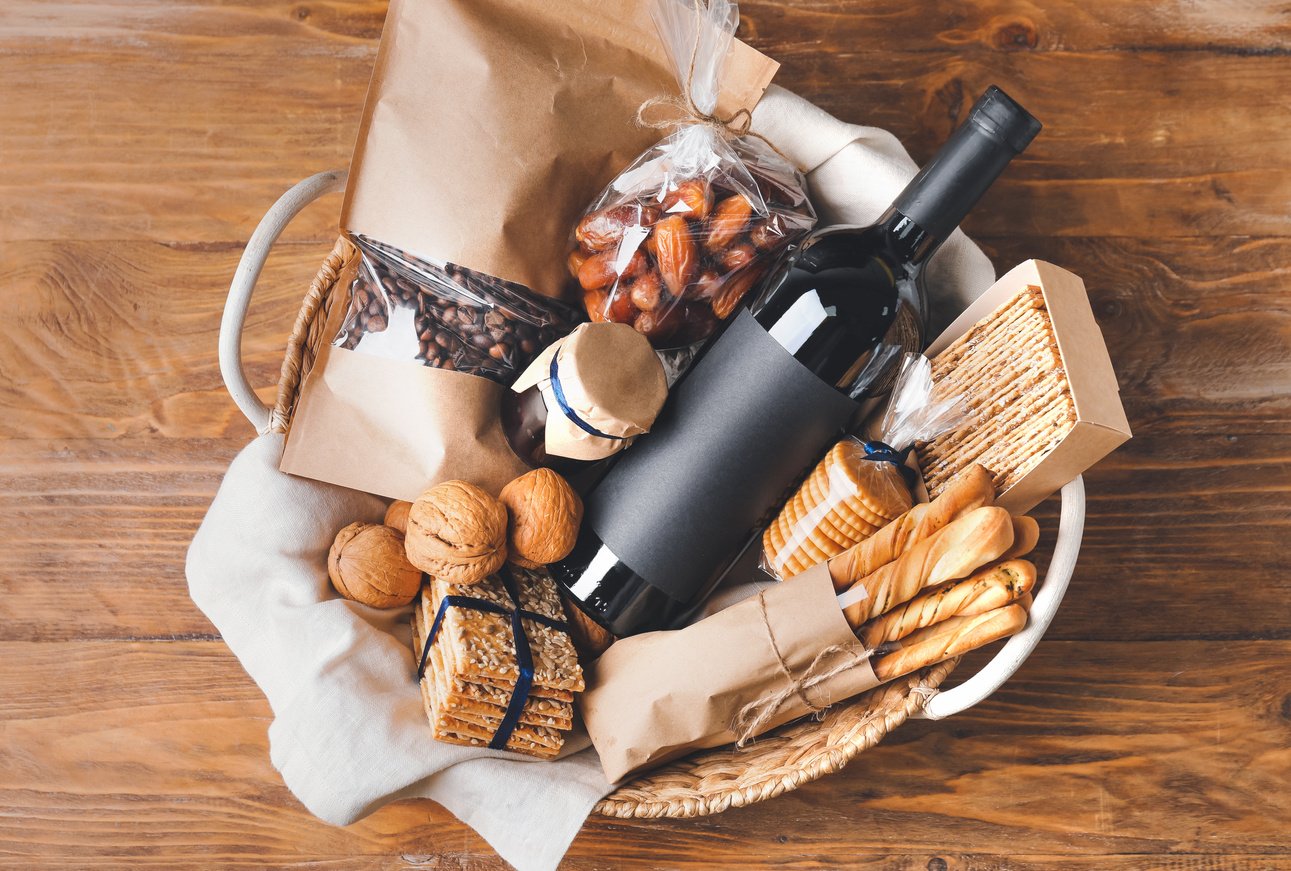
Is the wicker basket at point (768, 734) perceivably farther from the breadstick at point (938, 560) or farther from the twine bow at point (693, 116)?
the twine bow at point (693, 116)

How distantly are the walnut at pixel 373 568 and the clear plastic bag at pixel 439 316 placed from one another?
17cm

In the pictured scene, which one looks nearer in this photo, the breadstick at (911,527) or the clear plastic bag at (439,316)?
the breadstick at (911,527)

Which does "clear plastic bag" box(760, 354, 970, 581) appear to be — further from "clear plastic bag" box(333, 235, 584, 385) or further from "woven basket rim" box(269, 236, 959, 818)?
"clear plastic bag" box(333, 235, 584, 385)

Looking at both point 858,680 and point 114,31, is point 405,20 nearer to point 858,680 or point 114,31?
point 114,31

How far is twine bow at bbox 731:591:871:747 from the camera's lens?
75 cm

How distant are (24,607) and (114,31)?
0.67 meters

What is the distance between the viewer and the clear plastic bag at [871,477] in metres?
0.79

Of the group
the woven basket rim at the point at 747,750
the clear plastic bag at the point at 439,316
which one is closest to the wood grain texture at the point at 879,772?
the woven basket rim at the point at 747,750

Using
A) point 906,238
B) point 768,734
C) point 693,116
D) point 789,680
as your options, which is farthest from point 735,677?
point 693,116

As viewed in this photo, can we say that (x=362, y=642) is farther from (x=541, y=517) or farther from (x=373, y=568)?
(x=541, y=517)

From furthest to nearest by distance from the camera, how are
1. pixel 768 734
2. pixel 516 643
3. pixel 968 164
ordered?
pixel 768 734
pixel 516 643
pixel 968 164

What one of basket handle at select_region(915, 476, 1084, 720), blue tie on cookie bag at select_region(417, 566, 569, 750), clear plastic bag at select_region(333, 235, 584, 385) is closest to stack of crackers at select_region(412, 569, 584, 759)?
blue tie on cookie bag at select_region(417, 566, 569, 750)

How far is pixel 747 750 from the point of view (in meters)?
0.86

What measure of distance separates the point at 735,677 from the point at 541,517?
0.70ft
